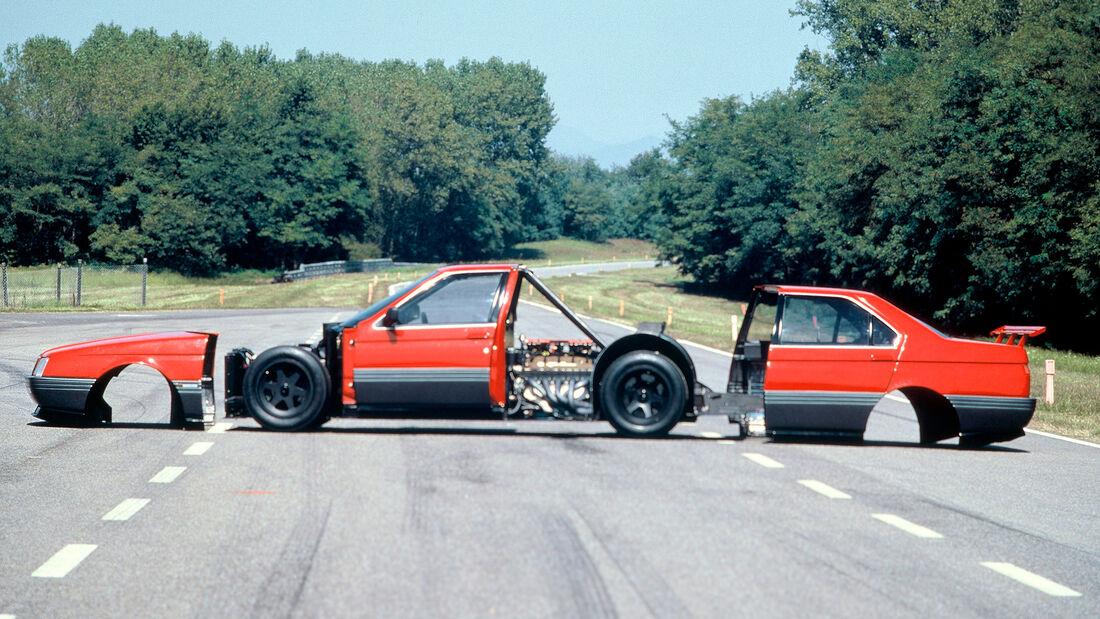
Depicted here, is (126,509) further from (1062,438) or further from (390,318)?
(1062,438)

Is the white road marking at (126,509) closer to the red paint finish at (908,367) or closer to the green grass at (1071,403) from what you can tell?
the red paint finish at (908,367)

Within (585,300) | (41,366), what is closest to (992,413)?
(41,366)

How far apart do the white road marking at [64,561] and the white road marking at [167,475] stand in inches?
83.4

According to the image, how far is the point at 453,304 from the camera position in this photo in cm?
1129

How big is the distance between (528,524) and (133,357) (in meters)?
5.81

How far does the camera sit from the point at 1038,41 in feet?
134

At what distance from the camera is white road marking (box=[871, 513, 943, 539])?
24.1ft

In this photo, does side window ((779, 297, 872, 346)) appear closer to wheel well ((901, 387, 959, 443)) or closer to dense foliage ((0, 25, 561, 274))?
wheel well ((901, 387, 959, 443))

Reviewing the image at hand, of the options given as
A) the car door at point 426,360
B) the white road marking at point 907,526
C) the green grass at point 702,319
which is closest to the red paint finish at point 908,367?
the car door at point 426,360

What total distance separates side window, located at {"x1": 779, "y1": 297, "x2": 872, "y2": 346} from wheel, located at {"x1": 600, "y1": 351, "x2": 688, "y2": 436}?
1.20 metres

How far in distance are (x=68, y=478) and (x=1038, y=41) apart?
40.4 m

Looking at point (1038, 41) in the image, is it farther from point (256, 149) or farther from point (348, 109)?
point (348, 109)

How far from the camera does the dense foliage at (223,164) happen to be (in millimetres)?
77125

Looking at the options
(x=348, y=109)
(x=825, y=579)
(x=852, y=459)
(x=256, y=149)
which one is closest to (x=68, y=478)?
(x=825, y=579)
